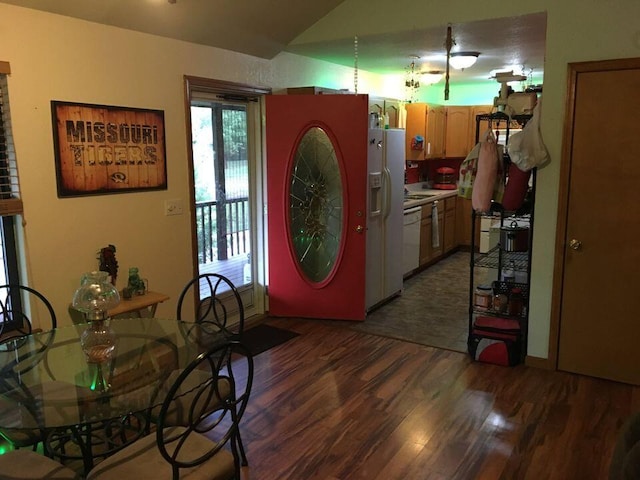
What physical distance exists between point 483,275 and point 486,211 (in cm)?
266

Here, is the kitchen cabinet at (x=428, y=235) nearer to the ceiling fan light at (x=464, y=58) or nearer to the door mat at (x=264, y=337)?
the ceiling fan light at (x=464, y=58)

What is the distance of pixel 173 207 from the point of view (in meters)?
3.80

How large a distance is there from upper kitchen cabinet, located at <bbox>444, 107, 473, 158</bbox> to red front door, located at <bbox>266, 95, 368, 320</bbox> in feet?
11.7

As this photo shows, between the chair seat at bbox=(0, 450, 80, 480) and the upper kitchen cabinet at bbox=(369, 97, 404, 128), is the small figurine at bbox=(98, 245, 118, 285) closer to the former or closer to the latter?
the chair seat at bbox=(0, 450, 80, 480)

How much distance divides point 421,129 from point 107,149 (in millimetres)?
4795

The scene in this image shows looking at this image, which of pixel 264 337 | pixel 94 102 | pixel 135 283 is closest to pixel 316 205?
pixel 264 337

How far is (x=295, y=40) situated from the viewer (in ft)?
14.6

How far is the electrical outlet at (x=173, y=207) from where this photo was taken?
375 cm

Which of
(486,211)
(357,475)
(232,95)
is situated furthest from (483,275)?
(357,475)

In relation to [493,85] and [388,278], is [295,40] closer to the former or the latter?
[388,278]

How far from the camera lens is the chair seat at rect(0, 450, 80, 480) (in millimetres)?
1864

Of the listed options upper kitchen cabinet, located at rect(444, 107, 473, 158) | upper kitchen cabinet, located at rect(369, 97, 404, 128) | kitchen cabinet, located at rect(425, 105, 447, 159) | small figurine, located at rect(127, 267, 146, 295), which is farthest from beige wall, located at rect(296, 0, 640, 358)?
upper kitchen cabinet, located at rect(444, 107, 473, 158)

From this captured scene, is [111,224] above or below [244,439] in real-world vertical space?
above

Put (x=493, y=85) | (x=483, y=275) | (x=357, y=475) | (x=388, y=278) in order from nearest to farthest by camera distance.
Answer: (x=357, y=475) → (x=388, y=278) → (x=483, y=275) → (x=493, y=85)
